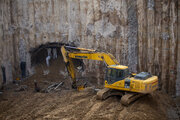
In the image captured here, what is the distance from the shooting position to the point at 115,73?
10031mm

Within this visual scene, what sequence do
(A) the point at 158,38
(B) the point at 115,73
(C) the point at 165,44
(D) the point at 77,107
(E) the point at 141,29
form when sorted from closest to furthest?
(D) the point at 77,107 < (B) the point at 115,73 < (C) the point at 165,44 < (A) the point at 158,38 < (E) the point at 141,29

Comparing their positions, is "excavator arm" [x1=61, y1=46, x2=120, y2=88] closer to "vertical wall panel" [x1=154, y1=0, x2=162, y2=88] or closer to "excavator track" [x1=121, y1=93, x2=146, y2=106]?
"excavator track" [x1=121, y1=93, x2=146, y2=106]

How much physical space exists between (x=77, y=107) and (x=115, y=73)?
92.3 inches

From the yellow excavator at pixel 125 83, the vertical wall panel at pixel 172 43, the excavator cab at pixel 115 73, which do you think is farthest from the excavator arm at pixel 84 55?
the vertical wall panel at pixel 172 43

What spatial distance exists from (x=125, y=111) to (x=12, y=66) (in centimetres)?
991

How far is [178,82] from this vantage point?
12.7 meters

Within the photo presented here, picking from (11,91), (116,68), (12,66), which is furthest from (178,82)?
(12,66)

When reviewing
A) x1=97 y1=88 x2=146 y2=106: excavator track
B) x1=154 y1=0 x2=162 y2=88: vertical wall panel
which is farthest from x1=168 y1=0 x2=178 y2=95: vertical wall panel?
x1=97 y1=88 x2=146 y2=106: excavator track

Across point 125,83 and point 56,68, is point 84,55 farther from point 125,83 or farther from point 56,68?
point 56,68

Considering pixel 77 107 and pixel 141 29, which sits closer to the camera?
pixel 77 107

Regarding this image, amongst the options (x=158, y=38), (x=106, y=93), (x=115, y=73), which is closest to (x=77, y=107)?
(x=106, y=93)

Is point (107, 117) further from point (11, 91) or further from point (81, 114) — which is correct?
point (11, 91)

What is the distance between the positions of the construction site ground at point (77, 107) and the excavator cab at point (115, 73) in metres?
0.98

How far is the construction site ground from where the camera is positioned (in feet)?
28.7
